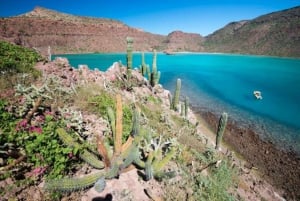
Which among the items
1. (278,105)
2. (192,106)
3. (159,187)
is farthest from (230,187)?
(278,105)

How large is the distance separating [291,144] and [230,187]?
11.0 m

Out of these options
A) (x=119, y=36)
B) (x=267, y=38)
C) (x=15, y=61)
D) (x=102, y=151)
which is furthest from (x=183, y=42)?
(x=102, y=151)

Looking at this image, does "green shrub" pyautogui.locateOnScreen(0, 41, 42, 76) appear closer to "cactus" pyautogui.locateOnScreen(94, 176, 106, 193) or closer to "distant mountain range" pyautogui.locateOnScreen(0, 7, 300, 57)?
"cactus" pyautogui.locateOnScreen(94, 176, 106, 193)

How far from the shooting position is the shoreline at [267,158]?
449 inches

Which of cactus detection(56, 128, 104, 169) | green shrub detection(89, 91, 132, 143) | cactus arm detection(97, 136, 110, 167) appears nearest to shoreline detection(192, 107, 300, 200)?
green shrub detection(89, 91, 132, 143)

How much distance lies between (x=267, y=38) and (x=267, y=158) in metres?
134

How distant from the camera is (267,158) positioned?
45.9ft

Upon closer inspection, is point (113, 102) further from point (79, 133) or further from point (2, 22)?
point (2, 22)

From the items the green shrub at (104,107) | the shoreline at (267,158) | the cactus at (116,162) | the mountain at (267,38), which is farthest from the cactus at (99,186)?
the mountain at (267,38)

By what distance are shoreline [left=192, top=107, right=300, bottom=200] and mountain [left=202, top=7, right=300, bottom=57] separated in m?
106

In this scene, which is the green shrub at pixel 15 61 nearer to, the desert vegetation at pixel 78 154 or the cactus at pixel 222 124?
the desert vegetation at pixel 78 154

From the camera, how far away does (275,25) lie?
430 ft

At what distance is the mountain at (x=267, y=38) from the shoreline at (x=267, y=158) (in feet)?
347

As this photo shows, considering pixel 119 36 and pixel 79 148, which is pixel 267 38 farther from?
pixel 79 148
